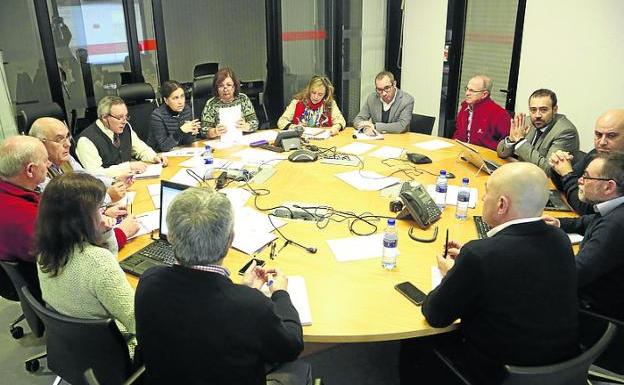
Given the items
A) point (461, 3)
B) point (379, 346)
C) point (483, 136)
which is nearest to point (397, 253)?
point (379, 346)

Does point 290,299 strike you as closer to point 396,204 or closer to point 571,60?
point 396,204

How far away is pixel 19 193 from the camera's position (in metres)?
2.19

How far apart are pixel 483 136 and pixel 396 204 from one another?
6.33 ft

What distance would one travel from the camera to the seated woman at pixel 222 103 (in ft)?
14.3

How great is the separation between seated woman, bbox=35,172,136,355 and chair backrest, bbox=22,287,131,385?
0.26 ft

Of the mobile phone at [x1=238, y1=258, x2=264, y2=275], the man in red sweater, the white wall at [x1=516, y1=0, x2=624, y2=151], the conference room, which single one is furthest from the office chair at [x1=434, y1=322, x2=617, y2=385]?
the white wall at [x1=516, y1=0, x2=624, y2=151]

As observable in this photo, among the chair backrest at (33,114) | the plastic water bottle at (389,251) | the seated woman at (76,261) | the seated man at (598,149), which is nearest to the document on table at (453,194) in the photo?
the seated man at (598,149)

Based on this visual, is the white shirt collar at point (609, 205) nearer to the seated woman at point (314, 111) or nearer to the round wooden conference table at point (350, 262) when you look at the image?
the round wooden conference table at point (350, 262)

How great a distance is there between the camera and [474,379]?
177cm

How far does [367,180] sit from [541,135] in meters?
1.38

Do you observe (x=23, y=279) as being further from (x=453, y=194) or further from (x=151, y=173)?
(x=453, y=194)

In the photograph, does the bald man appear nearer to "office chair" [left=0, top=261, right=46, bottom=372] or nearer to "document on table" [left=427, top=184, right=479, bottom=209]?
"document on table" [left=427, top=184, right=479, bottom=209]

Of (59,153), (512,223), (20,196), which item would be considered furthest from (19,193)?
(512,223)

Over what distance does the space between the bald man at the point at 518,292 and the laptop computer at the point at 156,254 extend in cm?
119
